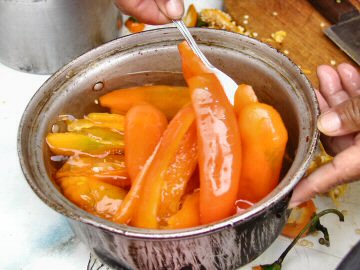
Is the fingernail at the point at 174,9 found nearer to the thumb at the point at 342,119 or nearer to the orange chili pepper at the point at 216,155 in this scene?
the orange chili pepper at the point at 216,155

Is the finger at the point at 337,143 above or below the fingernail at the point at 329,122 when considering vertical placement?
below

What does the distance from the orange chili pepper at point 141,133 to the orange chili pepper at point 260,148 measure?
172mm

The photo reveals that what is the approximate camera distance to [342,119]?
1.01 metres

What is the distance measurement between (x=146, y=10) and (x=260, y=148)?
0.49 meters

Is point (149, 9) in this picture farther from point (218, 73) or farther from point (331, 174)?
point (331, 174)

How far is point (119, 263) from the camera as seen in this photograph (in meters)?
A: 1.02

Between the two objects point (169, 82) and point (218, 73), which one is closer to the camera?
point (218, 73)

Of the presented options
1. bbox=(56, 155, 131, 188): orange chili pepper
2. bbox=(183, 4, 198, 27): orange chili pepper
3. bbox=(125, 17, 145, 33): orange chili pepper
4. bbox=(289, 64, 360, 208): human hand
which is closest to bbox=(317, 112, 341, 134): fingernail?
bbox=(289, 64, 360, 208): human hand

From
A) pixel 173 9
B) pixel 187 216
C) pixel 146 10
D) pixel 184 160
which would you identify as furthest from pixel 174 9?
pixel 187 216

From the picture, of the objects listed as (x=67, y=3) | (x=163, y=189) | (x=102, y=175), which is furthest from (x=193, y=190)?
(x=67, y=3)

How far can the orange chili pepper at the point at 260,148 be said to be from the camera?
3.19 feet

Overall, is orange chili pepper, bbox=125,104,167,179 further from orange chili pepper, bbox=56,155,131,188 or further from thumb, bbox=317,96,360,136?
thumb, bbox=317,96,360,136

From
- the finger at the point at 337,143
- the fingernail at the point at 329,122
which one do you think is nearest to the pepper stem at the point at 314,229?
the finger at the point at 337,143

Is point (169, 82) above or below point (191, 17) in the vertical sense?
below
